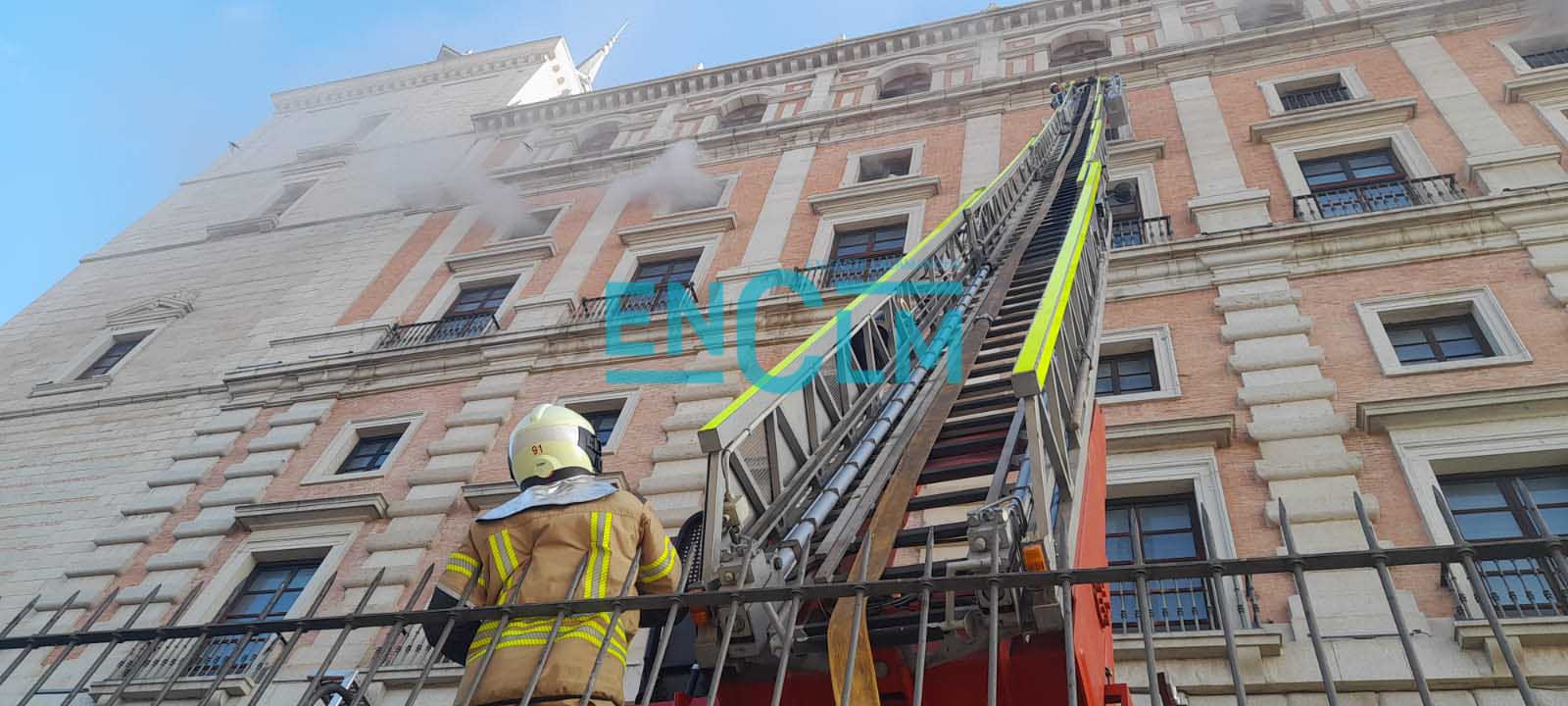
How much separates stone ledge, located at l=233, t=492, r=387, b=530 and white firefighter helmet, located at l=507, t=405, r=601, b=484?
9.38 metres

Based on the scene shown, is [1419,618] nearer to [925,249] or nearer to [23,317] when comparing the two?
[925,249]

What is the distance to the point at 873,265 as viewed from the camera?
16047 mm

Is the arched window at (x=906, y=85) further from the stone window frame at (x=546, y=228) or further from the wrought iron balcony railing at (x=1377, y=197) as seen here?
the wrought iron balcony railing at (x=1377, y=197)

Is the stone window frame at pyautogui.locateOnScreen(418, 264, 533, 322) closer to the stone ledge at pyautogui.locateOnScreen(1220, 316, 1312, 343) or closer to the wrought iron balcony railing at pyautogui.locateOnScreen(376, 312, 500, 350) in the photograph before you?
the wrought iron balcony railing at pyautogui.locateOnScreen(376, 312, 500, 350)

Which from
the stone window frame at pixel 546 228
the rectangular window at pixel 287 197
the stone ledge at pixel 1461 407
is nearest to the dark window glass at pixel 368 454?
the stone window frame at pixel 546 228

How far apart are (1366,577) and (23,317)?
91.1ft

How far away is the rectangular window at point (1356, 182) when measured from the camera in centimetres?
1330

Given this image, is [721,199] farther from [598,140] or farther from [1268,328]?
[1268,328]

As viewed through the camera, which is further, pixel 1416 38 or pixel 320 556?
pixel 1416 38

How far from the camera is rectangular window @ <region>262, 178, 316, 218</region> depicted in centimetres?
2584

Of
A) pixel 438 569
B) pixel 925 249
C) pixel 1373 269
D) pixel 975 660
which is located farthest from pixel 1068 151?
pixel 975 660

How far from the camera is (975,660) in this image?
11.7 feet

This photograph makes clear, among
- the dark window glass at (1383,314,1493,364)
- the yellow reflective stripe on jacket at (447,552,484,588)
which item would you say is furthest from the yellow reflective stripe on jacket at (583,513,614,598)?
the dark window glass at (1383,314,1493,364)

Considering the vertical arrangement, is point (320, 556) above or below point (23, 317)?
below
